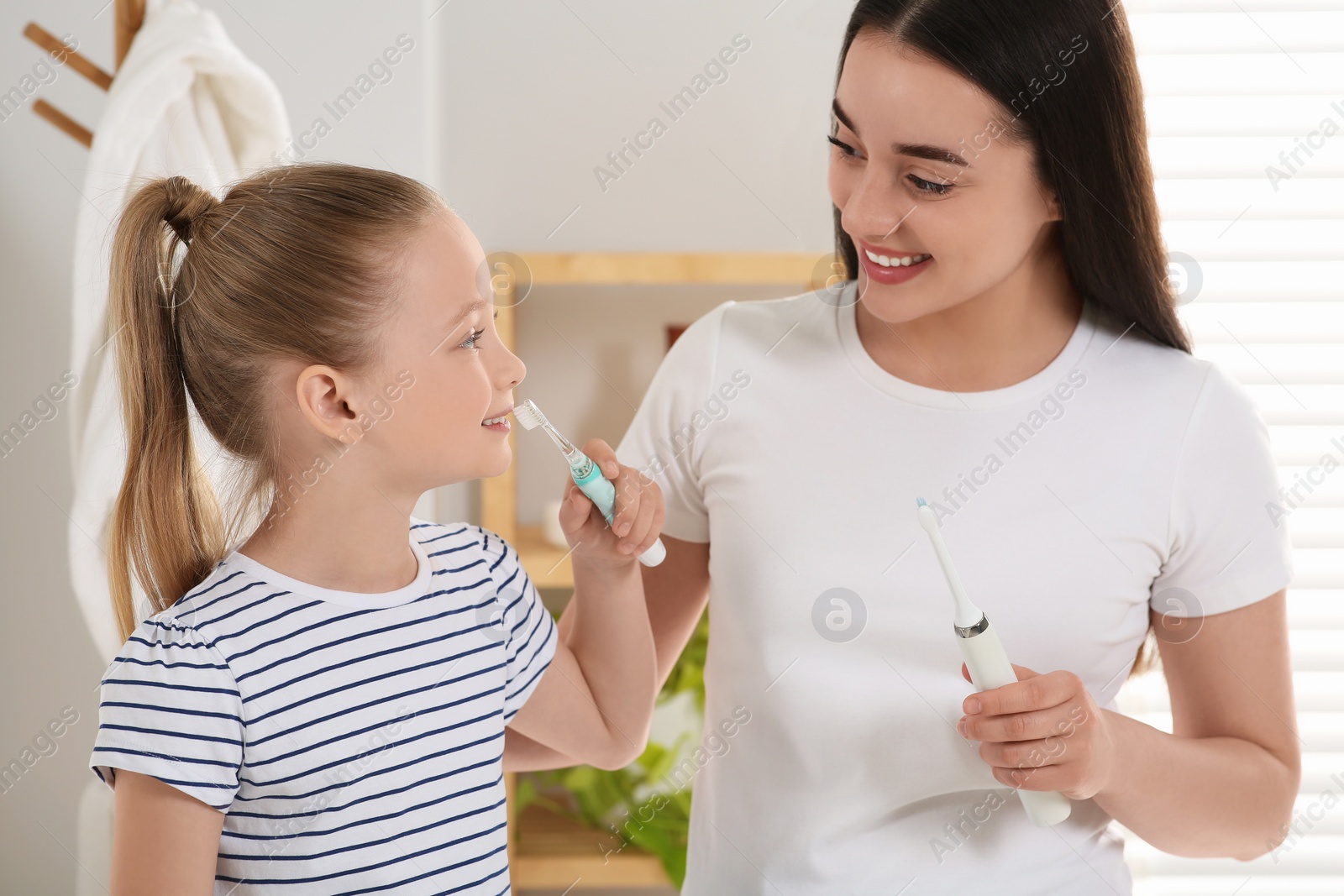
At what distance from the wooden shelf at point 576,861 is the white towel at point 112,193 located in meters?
0.60

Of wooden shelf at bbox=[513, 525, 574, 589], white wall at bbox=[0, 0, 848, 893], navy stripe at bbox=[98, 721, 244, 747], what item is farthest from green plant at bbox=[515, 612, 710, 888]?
navy stripe at bbox=[98, 721, 244, 747]

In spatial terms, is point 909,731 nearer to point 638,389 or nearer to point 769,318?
point 769,318

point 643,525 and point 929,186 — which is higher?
point 929,186

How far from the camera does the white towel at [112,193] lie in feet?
2.81

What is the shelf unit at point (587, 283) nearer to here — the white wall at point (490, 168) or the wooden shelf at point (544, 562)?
the wooden shelf at point (544, 562)

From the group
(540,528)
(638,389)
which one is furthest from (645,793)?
(638,389)

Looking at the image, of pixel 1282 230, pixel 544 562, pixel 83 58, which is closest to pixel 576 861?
pixel 544 562

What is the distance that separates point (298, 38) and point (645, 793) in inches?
38.5

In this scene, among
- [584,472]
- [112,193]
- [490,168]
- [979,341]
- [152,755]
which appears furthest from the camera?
[490,168]

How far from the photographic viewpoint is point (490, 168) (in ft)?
4.40

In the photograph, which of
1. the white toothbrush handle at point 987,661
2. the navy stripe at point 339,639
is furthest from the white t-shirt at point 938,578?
the navy stripe at point 339,639

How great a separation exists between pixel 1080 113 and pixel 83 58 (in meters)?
0.84

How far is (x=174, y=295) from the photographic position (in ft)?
1.90

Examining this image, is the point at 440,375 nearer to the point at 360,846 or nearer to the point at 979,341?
the point at 360,846
